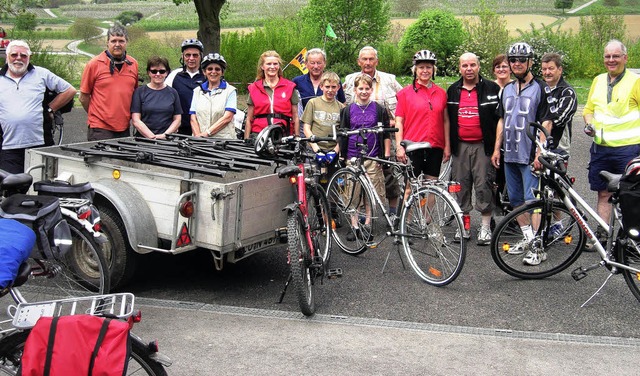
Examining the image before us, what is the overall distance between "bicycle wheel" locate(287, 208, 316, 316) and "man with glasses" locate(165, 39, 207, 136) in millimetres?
3160

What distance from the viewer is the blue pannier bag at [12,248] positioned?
150 inches

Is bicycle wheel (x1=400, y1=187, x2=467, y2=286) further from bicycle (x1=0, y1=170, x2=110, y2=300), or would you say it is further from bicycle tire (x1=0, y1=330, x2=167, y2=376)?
bicycle tire (x1=0, y1=330, x2=167, y2=376)

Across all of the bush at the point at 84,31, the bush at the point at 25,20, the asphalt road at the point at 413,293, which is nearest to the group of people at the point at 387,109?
the asphalt road at the point at 413,293

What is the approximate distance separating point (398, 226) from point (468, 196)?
1521 millimetres

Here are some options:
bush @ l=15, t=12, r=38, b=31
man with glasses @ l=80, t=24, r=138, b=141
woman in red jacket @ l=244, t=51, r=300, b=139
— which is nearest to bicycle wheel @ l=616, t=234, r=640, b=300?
woman in red jacket @ l=244, t=51, r=300, b=139

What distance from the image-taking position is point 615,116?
799 centimetres

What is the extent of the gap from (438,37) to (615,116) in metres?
23.0

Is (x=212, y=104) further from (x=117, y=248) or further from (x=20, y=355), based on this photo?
(x=20, y=355)

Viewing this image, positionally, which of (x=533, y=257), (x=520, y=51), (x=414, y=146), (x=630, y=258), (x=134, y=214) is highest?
(x=520, y=51)

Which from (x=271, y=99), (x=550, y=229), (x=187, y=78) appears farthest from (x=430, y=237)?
(x=187, y=78)

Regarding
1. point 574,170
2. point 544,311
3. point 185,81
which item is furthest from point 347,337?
point 574,170

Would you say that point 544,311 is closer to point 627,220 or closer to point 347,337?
point 627,220

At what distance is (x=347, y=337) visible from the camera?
236 inches

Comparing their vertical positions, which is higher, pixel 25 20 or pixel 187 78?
pixel 25 20
